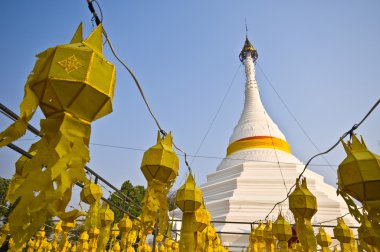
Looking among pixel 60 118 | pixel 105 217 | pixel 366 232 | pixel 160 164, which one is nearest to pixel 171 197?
pixel 105 217

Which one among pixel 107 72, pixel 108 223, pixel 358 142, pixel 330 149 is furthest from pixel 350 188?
pixel 108 223

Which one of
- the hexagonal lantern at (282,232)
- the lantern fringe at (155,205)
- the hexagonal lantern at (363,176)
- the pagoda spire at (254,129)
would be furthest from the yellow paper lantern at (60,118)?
the pagoda spire at (254,129)

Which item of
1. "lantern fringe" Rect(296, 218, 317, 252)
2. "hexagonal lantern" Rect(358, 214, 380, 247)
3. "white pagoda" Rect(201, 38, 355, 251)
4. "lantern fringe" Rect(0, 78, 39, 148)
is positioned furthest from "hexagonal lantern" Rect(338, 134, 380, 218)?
"white pagoda" Rect(201, 38, 355, 251)

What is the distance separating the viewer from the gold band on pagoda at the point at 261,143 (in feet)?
62.0

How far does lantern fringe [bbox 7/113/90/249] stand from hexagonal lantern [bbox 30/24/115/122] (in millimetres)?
101

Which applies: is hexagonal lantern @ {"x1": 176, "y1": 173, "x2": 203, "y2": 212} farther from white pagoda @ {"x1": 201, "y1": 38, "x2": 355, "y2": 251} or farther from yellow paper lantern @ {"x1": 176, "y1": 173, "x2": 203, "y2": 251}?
white pagoda @ {"x1": 201, "y1": 38, "x2": 355, "y2": 251}

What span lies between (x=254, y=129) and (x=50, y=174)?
18951mm

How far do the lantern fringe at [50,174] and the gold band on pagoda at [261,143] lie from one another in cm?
1770

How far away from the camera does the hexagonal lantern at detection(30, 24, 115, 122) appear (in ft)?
6.44

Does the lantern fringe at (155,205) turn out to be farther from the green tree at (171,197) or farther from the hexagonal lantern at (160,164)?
the green tree at (171,197)

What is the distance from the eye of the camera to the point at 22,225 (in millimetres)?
1732

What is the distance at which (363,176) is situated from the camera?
346 centimetres

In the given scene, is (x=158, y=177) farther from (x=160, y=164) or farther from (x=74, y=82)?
(x=74, y=82)

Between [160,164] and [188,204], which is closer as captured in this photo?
[160,164]
